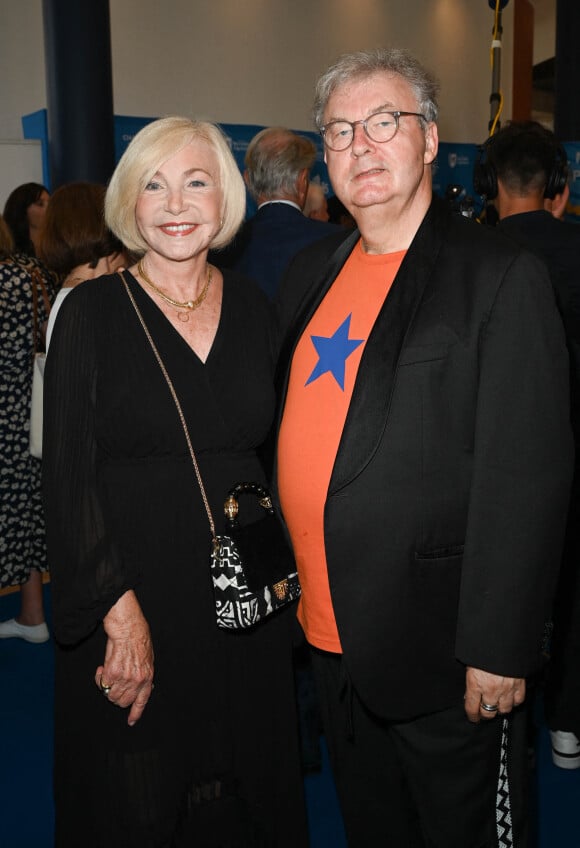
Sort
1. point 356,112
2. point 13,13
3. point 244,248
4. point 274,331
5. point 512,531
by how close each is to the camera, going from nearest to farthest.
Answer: point 512,531, point 356,112, point 274,331, point 244,248, point 13,13

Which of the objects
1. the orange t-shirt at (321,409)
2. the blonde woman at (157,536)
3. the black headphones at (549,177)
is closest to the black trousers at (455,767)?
the orange t-shirt at (321,409)

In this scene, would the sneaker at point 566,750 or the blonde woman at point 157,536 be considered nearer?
the blonde woman at point 157,536

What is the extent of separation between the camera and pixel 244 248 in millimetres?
3561

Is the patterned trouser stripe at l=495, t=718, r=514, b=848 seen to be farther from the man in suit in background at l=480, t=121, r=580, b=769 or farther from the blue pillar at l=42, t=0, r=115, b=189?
the blue pillar at l=42, t=0, r=115, b=189

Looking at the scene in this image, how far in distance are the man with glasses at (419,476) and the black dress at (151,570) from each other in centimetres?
17

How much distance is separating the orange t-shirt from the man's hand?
12.5 inches

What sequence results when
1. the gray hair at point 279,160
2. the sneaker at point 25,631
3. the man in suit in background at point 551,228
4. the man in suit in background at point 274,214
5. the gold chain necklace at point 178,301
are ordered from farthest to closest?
the sneaker at point 25,631, the gray hair at point 279,160, the man in suit in background at point 274,214, the man in suit in background at point 551,228, the gold chain necklace at point 178,301

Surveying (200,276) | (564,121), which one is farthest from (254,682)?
(564,121)

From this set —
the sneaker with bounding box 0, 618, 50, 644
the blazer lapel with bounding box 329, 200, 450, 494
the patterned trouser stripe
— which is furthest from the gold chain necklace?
the sneaker with bounding box 0, 618, 50, 644

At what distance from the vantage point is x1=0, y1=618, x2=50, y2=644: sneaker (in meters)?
4.03

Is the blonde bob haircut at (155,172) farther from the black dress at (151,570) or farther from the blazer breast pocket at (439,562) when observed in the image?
the blazer breast pocket at (439,562)

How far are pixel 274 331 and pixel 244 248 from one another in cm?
151

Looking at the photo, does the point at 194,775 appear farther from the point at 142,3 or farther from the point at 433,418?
the point at 142,3

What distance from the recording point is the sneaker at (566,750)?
9.69ft
